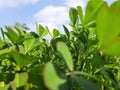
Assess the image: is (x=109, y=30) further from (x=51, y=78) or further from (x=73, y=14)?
(x=73, y=14)

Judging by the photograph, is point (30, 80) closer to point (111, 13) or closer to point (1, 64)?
point (111, 13)

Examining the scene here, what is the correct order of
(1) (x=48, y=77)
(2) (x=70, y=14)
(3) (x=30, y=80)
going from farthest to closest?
(2) (x=70, y=14) < (3) (x=30, y=80) < (1) (x=48, y=77)

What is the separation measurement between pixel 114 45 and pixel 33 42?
0.29 meters

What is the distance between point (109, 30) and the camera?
1.14ft

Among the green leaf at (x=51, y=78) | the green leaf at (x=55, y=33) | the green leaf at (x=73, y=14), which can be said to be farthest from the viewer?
the green leaf at (x=55, y=33)

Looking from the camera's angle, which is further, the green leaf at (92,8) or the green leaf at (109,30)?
the green leaf at (92,8)

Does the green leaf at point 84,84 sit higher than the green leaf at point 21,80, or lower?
lower

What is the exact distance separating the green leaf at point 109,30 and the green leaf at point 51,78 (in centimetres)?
7

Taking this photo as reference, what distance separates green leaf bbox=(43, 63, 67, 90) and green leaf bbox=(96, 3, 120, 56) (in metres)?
0.07

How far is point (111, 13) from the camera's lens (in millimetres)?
332

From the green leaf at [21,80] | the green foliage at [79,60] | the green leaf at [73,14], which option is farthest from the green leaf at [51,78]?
the green leaf at [73,14]

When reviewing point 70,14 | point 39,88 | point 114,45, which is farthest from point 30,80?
point 70,14

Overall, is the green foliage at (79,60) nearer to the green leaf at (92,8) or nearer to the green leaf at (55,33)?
the green leaf at (92,8)

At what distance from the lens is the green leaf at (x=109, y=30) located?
335 millimetres
